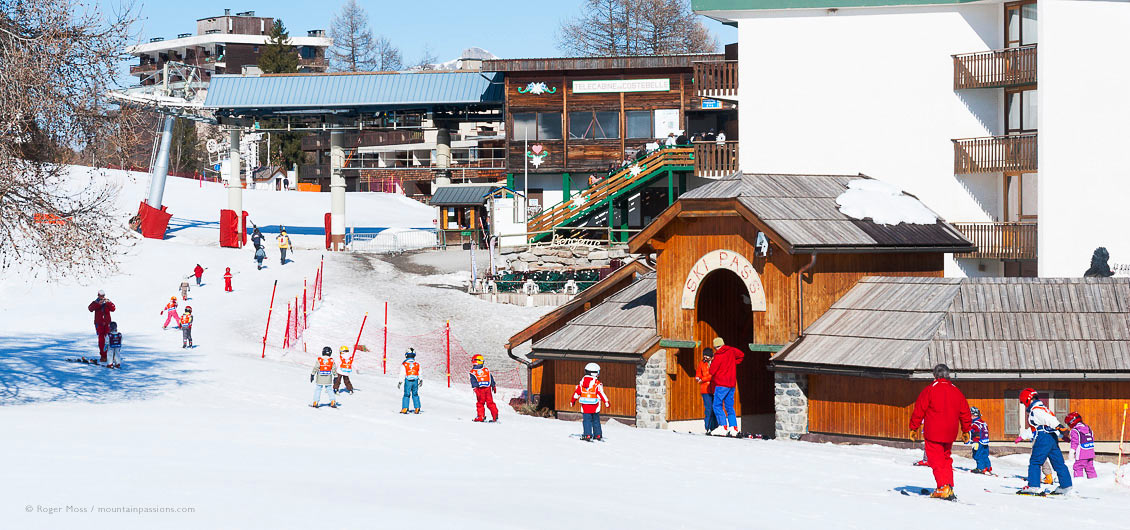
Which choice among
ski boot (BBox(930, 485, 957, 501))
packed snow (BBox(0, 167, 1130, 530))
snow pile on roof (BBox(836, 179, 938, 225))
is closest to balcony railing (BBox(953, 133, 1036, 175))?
snow pile on roof (BBox(836, 179, 938, 225))

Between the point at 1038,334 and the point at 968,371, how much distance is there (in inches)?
64.3

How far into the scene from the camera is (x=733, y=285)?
90.1 ft

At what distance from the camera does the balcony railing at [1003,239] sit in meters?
32.2

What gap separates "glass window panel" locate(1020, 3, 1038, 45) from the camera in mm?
32719

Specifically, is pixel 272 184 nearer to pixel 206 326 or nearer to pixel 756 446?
pixel 206 326

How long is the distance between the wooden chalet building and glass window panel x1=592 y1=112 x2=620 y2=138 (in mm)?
28171

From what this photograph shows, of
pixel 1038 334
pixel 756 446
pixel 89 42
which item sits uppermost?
pixel 89 42

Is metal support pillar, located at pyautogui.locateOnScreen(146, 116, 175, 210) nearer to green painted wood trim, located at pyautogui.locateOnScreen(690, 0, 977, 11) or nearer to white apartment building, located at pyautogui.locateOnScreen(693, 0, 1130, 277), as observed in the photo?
green painted wood trim, located at pyautogui.locateOnScreen(690, 0, 977, 11)

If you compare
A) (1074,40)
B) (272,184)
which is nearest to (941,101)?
(1074,40)

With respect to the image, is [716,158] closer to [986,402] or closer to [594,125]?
[594,125]

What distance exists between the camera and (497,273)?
46.0 m

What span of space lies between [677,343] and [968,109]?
13397 mm

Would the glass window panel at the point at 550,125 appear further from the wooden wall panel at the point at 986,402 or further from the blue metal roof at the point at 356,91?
the wooden wall panel at the point at 986,402

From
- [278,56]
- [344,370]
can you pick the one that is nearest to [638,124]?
[344,370]
